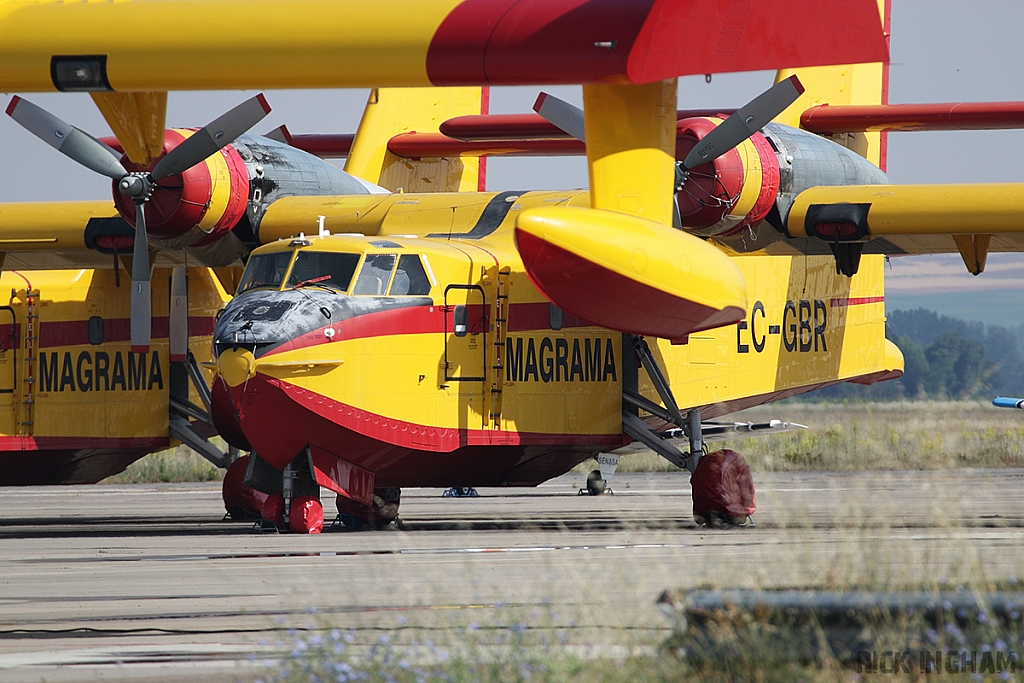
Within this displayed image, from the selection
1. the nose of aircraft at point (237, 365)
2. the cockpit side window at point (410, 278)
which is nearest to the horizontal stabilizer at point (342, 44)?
the nose of aircraft at point (237, 365)

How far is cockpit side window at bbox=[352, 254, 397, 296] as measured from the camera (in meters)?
13.6

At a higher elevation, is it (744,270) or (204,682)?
(744,270)

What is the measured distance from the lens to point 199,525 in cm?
1680

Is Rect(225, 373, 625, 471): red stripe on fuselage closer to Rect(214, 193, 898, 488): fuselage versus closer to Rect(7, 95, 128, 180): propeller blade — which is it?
Rect(214, 193, 898, 488): fuselage

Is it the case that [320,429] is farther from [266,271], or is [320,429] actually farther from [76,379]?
[76,379]

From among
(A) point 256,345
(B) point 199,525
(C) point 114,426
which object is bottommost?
(B) point 199,525

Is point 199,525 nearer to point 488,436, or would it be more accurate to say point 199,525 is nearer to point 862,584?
point 488,436

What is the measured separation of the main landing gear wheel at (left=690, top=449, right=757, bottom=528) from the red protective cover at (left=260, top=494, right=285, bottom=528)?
4.40 metres

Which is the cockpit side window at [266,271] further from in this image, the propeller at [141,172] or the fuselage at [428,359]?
the propeller at [141,172]

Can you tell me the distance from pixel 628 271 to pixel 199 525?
7.52 meters

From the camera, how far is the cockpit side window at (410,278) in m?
13.8

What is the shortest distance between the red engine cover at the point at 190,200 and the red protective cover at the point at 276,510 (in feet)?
13.4

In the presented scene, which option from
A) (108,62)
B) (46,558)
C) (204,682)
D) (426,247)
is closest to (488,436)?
(426,247)

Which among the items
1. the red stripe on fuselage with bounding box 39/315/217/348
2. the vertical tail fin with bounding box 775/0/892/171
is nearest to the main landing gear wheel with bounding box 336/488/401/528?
the red stripe on fuselage with bounding box 39/315/217/348
